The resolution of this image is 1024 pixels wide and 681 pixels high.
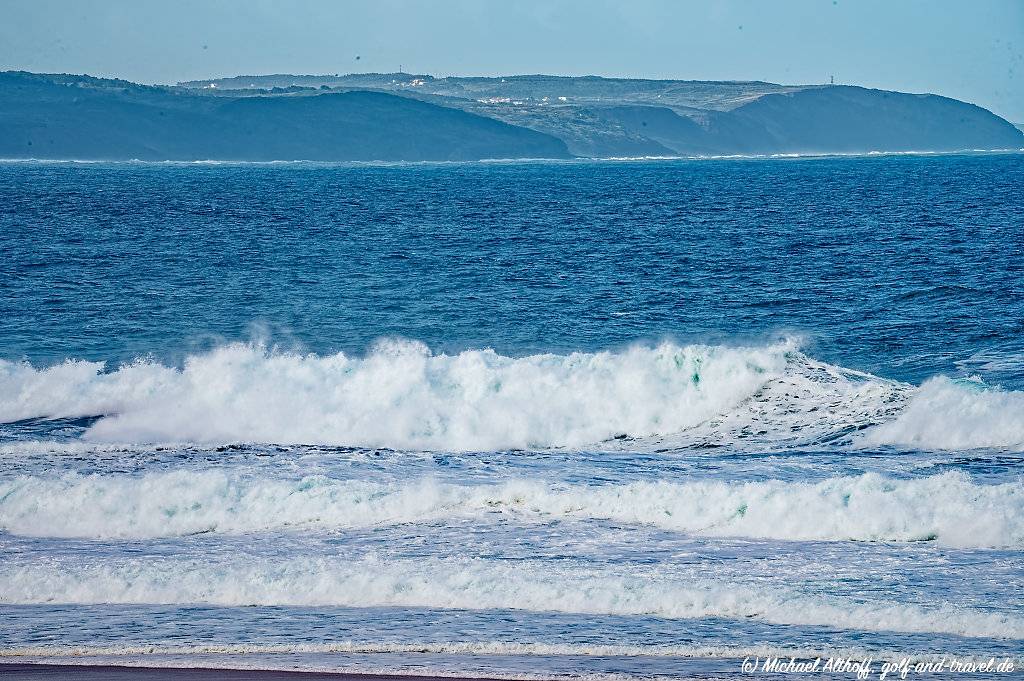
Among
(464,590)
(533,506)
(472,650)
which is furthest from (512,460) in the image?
(472,650)

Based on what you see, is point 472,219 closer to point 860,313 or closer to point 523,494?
point 860,313

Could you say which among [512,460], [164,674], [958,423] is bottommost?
[512,460]

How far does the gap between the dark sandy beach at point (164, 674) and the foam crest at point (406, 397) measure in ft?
31.9

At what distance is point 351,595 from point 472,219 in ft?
171

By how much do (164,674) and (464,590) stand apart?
331cm

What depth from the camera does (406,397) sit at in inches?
858

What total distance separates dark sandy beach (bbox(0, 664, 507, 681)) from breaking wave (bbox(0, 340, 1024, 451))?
971 cm

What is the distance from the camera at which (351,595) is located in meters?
11.7

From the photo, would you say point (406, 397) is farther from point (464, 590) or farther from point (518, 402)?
point (464, 590)

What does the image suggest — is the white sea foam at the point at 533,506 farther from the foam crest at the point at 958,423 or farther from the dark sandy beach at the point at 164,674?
the dark sandy beach at the point at 164,674

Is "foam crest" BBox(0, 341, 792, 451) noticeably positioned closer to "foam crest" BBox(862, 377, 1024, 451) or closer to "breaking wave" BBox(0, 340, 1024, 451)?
"breaking wave" BBox(0, 340, 1024, 451)

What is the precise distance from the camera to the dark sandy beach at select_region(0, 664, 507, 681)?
31.0 feet

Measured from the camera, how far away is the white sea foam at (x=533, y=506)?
13672 mm

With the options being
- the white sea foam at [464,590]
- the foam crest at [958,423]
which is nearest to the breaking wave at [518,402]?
the foam crest at [958,423]
